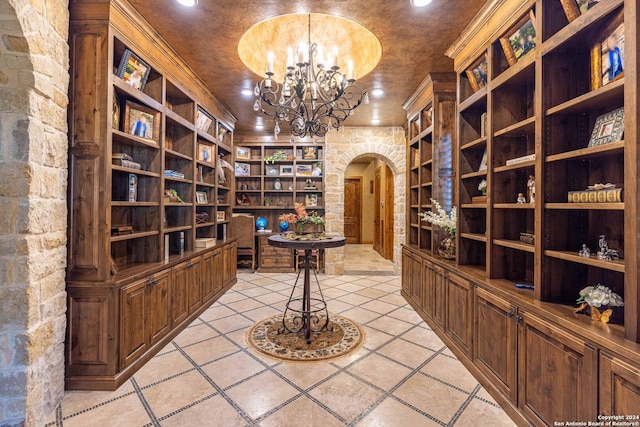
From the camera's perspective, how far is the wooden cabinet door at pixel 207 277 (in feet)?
11.7

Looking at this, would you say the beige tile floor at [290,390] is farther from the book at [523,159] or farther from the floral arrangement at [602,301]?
the book at [523,159]

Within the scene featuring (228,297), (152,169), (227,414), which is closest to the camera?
(227,414)

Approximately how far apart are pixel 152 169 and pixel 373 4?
245 centimetres

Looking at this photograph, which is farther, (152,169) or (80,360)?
(152,169)

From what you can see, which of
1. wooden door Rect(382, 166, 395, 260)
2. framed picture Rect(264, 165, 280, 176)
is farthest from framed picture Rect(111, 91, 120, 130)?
wooden door Rect(382, 166, 395, 260)

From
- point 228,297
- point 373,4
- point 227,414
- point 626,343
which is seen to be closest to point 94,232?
point 227,414

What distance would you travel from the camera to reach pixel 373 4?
2.15 metres

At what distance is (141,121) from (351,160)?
12.5 feet

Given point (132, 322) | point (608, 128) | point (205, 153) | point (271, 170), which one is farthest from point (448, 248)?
point (271, 170)

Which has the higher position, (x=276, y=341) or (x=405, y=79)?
(x=405, y=79)

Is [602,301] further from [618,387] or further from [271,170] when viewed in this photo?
[271,170]

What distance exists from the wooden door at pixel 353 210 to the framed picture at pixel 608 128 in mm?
8296

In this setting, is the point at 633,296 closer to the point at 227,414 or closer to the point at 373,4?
the point at 227,414

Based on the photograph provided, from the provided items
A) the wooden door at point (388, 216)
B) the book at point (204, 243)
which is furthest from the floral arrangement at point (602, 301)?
the wooden door at point (388, 216)
